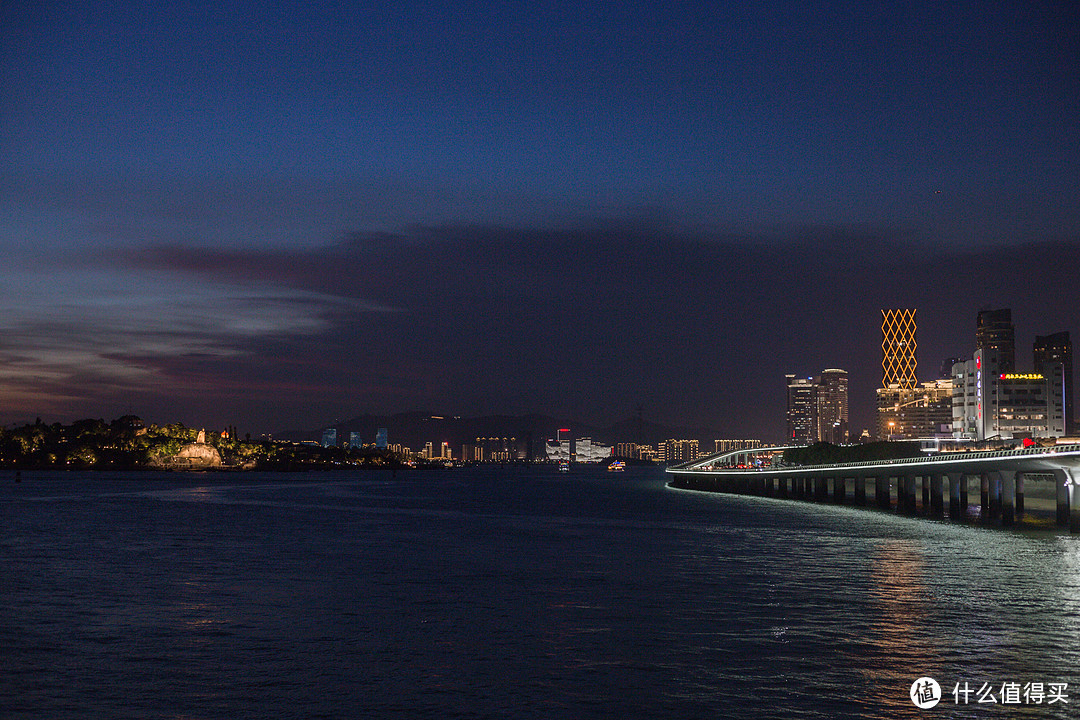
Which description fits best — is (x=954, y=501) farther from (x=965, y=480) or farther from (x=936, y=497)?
(x=965, y=480)

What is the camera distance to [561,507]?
124250 mm

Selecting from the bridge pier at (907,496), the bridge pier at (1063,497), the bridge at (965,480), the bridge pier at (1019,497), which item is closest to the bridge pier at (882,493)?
the bridge at (965,480)

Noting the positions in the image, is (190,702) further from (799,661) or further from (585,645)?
→ (799,661)

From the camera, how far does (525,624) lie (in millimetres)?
34469

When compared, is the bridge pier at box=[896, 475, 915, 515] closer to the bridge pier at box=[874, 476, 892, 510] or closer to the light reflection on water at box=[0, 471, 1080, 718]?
the bridge pier at box=[874, 476, 892, 510]

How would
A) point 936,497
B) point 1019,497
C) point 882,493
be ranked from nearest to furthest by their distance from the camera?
point 1019,497 < point 936,497 < point 882,493

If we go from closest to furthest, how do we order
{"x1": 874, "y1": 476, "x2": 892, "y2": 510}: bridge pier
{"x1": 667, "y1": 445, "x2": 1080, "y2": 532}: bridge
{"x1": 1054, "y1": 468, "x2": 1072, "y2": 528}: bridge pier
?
{"x1": 1054, "y1": 468, "x2": 1072, "y2": 528}: bridge pier
{"x1": 667, "y1": 445, "x2": 1080, "y2": 532}: bridge
{"x1": 874, "y1": 476, "x2": 892, "y2": 510}: bridge pier

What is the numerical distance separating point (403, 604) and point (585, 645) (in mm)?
10429

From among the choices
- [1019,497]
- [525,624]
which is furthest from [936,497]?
[525,624]

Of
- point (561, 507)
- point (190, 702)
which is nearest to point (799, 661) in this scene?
point (190, 702)

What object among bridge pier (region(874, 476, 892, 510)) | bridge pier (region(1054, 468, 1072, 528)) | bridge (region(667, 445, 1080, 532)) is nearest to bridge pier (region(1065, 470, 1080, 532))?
bridge (region(667, 445, 1080, 532))

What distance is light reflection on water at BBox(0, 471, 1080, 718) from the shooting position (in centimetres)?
2452

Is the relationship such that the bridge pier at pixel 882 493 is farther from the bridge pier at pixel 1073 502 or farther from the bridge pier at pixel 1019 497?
the bridge pier at pixel 1073 502

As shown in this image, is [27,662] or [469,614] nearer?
[27,662]
